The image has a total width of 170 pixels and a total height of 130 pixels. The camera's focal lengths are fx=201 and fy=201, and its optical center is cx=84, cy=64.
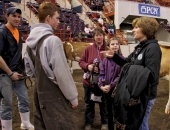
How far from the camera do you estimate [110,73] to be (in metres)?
2.74

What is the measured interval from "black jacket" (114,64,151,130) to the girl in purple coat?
705mm

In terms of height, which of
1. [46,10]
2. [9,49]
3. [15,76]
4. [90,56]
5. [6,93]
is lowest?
[6,93]

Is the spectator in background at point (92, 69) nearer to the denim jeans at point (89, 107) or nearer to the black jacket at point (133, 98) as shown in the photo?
the denim jeans at point (89, 107)

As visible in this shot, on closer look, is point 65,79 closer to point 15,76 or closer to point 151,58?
point 151,58

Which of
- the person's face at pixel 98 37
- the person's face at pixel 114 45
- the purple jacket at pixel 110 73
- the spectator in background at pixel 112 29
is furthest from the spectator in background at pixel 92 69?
the spectator in background at pixel 112 29

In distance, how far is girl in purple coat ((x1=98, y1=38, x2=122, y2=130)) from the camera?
2699mm

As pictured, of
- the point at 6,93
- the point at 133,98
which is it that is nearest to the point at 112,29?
the point at 6,93

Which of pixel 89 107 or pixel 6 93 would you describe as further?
pixel 89 107

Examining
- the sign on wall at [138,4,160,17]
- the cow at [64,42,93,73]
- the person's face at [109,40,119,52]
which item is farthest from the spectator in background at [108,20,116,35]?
the person's face at [109,40,119,52]

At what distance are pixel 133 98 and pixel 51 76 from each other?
2.56 feet

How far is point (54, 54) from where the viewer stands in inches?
68.4

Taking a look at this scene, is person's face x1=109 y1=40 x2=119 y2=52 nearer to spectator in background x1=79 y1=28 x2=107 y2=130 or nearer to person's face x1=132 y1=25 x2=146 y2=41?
spectator in background x1=79 y1=28 x2=107 y2=130

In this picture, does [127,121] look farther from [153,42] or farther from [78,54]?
[78,54]

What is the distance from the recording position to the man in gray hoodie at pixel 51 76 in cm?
176
